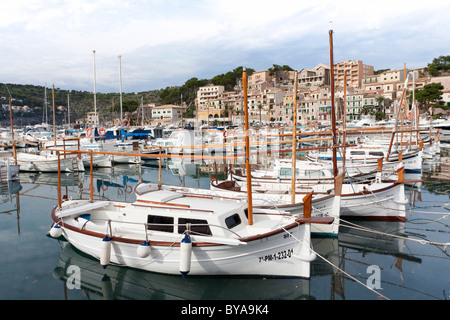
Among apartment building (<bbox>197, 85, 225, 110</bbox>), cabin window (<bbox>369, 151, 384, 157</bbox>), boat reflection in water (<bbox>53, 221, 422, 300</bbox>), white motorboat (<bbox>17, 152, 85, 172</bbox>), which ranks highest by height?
apartment building (<bbox>197, 85, 225, 110</bbox>)

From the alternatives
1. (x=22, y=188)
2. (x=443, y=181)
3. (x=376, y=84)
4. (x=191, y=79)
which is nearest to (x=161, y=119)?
(x=191, y=79)

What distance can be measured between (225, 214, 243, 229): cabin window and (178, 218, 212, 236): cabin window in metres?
0.67

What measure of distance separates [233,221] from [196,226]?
4.21ft

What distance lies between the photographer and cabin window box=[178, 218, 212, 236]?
10.6 m

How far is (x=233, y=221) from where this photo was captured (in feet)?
36.3

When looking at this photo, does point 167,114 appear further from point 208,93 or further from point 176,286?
point 176,286

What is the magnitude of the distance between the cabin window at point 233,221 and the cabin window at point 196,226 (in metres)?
0.67

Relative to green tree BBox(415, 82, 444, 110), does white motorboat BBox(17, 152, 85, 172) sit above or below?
below

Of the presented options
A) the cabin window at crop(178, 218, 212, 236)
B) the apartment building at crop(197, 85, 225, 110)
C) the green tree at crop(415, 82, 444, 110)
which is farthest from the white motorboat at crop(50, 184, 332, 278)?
the apartment building at crop(197, 85, 225, 110)

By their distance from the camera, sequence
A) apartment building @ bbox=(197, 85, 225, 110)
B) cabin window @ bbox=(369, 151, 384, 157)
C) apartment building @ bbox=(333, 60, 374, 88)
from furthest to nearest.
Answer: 1. apartment building @ bbox=(333, 60, 374, 88)
2. apartment building @ bbox=(197, 85, 225, 110)
3. cabin window @ bbox=(369, 151, 384, 157)

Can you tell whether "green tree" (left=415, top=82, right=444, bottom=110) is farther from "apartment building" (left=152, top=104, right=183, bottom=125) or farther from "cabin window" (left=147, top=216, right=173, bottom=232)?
"cabin window" (left=147, top=216, right=173, bottom=232)

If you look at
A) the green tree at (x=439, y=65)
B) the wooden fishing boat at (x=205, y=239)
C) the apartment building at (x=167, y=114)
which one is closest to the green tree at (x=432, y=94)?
the green tree at (x=439, y=65)
